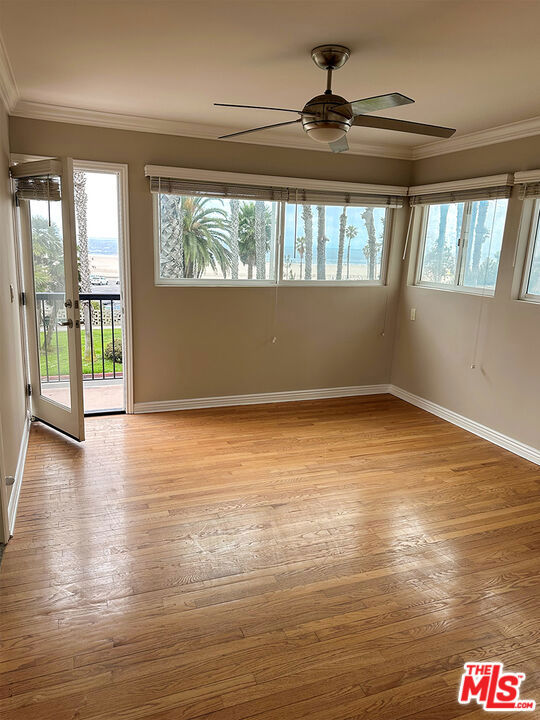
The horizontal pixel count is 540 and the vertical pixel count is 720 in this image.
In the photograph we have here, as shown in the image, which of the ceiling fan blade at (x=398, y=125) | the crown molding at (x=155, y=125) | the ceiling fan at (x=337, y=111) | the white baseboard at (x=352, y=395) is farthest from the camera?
the white baseboard at (x=352, y=395)

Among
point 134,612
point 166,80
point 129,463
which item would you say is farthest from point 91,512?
point 166,80

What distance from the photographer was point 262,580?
2336 millimetres

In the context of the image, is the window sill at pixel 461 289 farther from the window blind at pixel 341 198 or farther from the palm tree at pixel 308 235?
the palm tree at pixel 308 235

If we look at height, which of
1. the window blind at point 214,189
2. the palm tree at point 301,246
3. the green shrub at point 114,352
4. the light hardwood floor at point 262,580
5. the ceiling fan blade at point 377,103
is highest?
Answer: the ceiling fan blade at point 377,103

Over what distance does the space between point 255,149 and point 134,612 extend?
381cm

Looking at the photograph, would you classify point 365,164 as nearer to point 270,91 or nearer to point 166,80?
point 270,91

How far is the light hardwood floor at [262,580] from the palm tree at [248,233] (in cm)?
178

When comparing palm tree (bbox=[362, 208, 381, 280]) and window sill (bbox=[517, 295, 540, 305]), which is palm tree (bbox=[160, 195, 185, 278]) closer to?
palm tree (bbox=[362, 208, 381, 280])

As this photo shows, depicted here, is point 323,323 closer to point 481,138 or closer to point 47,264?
point 481,138

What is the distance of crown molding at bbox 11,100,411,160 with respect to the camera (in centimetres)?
374

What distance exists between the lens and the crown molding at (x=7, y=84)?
2.70 m

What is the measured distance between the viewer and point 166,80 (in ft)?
9.89

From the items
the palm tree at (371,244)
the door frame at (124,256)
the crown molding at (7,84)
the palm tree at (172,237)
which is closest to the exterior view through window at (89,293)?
the door frame at (124,256)

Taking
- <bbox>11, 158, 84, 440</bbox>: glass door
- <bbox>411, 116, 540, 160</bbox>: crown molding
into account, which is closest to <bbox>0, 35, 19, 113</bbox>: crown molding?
<bbox>11, 158, 84, 440</bbox>: glass door
